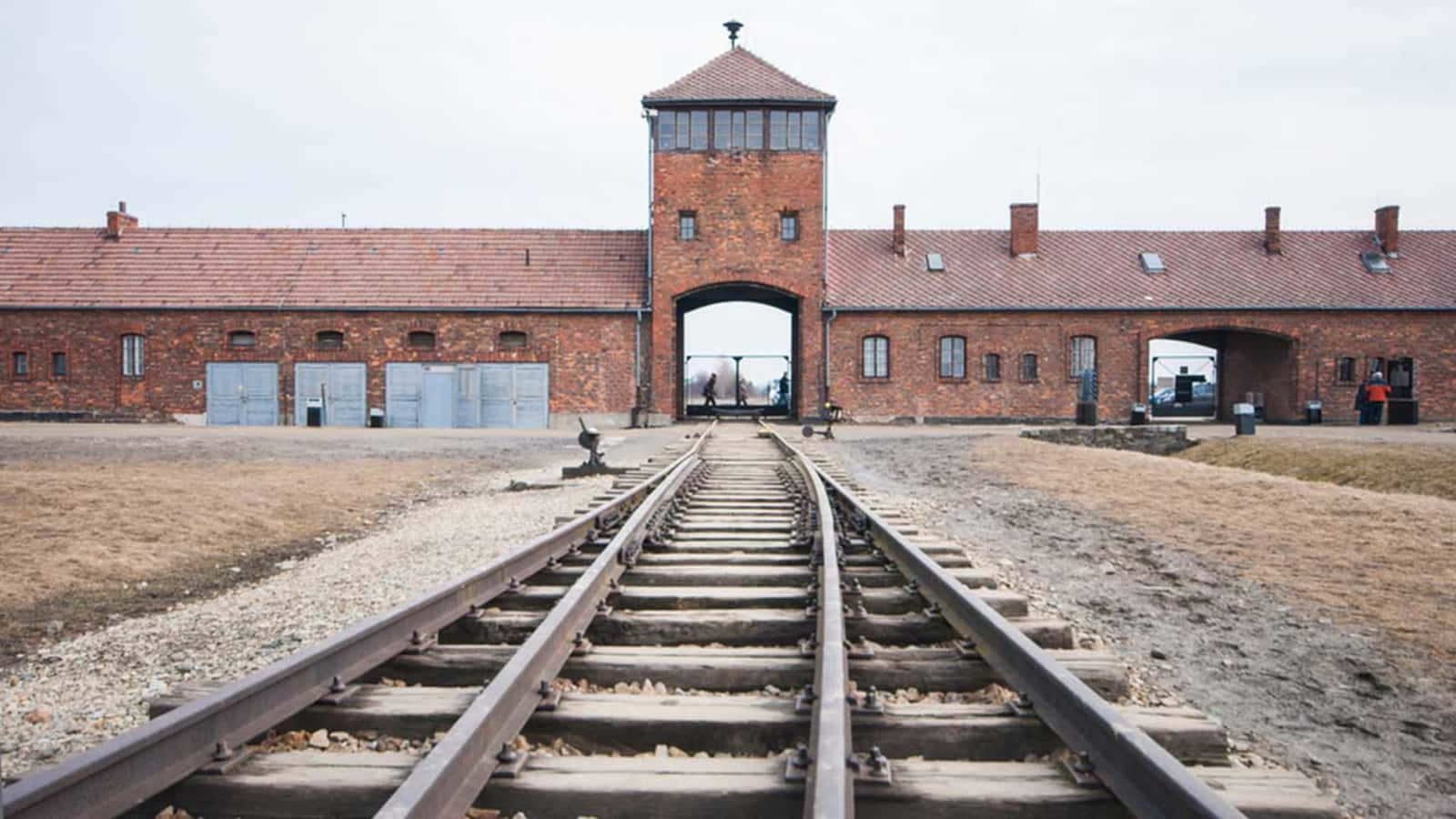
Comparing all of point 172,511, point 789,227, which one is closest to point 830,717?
point 172,511

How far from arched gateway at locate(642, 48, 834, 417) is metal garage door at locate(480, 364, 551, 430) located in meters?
3.46

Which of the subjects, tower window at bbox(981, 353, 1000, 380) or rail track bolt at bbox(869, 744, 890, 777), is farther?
tower window at bbox(981, 353, 1000, 380)

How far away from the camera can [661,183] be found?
28859mm

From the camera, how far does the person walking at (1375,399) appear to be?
89.6 feet

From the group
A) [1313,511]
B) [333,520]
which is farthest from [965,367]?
[333,520]

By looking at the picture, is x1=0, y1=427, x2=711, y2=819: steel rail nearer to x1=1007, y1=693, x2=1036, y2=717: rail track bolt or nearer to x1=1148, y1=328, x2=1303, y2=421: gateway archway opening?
x1=1007, y1=693, x2=1036, y2=717: rail track bolt

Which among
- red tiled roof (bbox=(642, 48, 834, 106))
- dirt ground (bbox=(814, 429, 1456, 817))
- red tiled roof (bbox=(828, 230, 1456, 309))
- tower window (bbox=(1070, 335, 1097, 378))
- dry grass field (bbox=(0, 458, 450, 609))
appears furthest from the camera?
red tiled roof (bbox=(828, 230, 1456, 309))

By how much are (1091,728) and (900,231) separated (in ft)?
103

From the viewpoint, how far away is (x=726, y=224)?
28.9m

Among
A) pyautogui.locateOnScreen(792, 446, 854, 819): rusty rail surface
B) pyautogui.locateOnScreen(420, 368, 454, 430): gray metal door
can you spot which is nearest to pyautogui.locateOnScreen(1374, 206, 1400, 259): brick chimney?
pyautogui.locateOnScreen(420, 368, 454, 430): gray metal door

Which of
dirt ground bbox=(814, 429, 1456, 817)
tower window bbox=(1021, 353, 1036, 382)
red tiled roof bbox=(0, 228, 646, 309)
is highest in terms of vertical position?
red tiled roof bbox=(0, 228, 646, 309)

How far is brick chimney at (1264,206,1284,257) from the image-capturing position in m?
33.3

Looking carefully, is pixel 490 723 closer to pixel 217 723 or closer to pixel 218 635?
pixel 217 723

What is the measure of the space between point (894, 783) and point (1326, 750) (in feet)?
5.93
